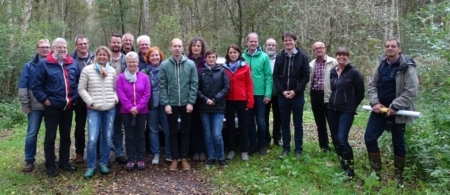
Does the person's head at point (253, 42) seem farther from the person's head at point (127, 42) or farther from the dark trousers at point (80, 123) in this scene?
the dark trousers at point (80, 123)

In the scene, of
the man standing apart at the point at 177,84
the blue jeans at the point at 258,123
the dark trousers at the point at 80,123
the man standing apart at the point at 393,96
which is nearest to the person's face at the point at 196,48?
the man standing apart at the point at 177,84

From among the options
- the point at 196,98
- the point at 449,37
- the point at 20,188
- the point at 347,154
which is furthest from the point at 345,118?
the point at 20,188

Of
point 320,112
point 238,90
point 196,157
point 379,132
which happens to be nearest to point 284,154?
point 320,112

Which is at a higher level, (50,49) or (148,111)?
(50,49)

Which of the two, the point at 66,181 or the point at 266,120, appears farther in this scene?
the point at 266,120

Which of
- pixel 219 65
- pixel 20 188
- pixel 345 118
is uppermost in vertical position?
pixel 219 65

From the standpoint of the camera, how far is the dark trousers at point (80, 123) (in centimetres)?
572

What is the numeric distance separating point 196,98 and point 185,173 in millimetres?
1141

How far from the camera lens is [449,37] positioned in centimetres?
505

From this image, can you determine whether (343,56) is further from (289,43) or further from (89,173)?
(89,173)

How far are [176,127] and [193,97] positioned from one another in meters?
0.56

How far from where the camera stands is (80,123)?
6004mm

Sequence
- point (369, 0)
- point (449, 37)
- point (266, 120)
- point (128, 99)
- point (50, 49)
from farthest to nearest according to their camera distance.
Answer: point (369, 0)
point (266, 120)
point (50, 49)
point (128, 99)
point (449, 37)

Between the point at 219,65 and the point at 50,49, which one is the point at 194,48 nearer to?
the point at 219,65
